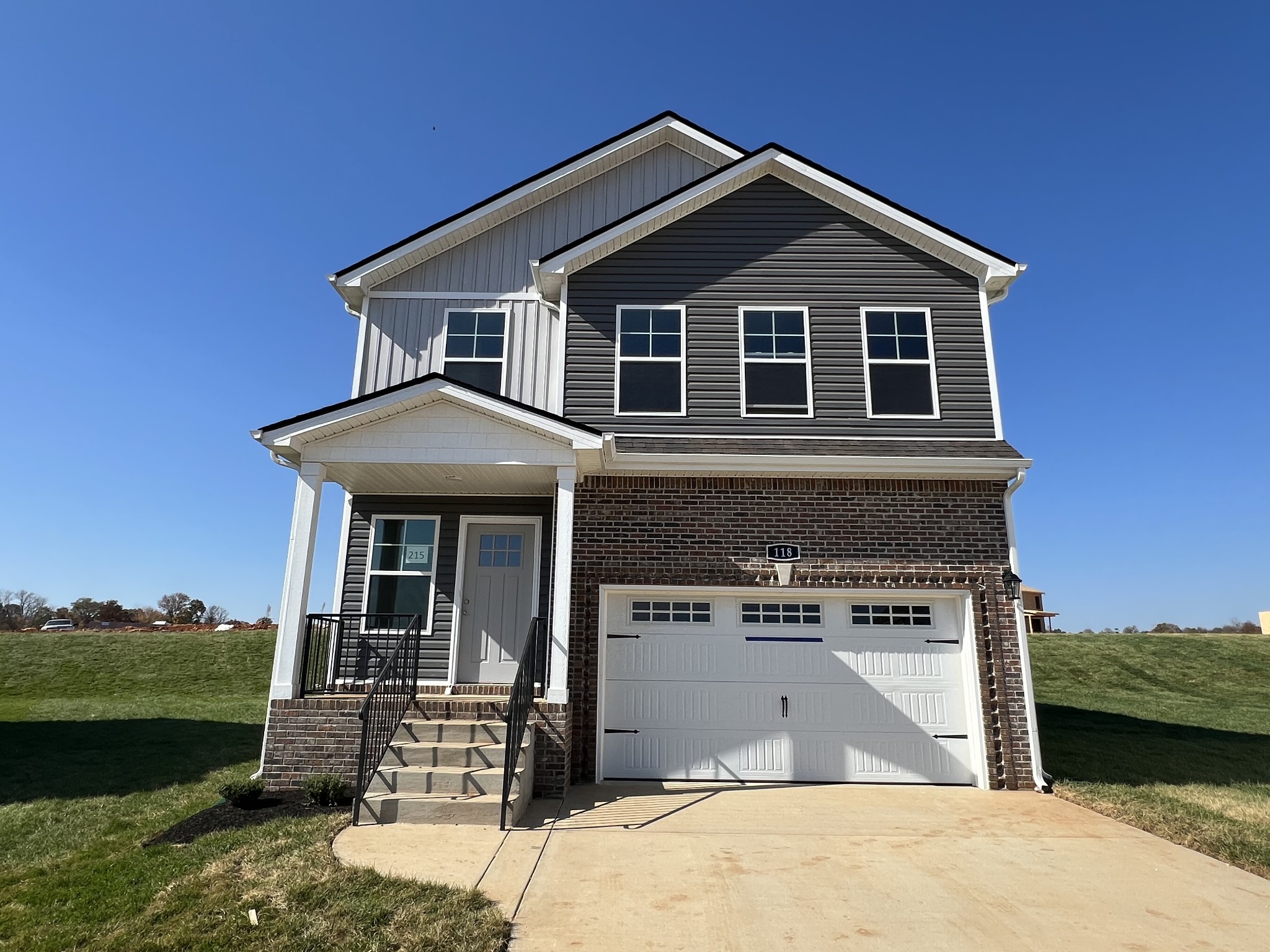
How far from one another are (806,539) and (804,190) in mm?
5053

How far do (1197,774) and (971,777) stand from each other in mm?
3298

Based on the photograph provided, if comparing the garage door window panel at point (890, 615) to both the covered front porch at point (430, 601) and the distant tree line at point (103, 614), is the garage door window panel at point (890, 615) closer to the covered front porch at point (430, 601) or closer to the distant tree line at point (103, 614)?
the covered front porch at point (430, 601)

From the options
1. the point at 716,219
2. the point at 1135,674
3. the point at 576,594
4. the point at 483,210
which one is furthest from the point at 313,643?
the point at 1135,674

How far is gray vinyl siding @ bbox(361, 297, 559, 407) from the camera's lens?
1048cm

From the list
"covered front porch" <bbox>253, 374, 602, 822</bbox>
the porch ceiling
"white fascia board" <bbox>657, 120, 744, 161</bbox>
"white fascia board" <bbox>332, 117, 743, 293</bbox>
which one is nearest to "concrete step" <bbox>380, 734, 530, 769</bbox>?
"covered front porch" <bbox>253, 374, 602, 822</bbox>

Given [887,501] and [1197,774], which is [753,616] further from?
[1197,774]

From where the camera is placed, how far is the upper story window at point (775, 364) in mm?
9883

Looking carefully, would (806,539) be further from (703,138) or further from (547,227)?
(703,138)

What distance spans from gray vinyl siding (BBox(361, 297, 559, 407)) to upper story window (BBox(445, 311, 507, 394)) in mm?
86

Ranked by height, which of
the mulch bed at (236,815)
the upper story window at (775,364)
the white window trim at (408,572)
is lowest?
the mulch bed at (236,815)

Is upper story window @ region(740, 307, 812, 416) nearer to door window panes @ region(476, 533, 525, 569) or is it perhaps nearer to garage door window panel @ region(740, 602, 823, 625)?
garage door window panel @ region(740, 602, 823, 625)

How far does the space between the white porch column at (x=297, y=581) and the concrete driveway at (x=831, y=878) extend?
235cm

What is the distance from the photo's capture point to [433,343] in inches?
420

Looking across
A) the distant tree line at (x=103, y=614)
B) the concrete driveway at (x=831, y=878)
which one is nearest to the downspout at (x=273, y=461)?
the concrete driveway at (x=831, y=878)
